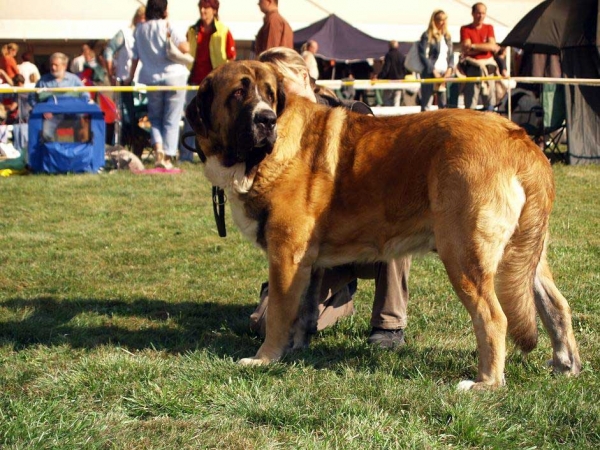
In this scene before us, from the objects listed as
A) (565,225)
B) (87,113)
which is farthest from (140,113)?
(565,225)

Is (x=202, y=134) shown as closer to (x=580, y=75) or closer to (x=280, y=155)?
(x=280, y=155)

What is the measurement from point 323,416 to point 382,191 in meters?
1.13

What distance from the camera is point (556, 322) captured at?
3625mm

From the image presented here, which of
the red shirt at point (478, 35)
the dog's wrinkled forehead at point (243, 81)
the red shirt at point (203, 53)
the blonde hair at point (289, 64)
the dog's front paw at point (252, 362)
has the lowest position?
the dog's front paw at point (252, 362)

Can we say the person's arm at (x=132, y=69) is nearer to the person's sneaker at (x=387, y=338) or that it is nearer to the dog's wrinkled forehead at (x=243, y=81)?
the dog's wrinkled forehead at (x=243, y=81)

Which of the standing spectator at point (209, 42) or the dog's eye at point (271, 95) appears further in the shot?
the standing spectator at point (209, 42)

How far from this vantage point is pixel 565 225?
7.09 metres

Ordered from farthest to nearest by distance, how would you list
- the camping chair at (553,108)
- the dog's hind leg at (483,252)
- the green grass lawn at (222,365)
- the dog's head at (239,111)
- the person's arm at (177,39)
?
the camping chair at (553,108)
the person's arm at (177,39)
the dog's head at (239,111)
the dog's hind leg at (483,252)
the green grass lawn at (222,365)

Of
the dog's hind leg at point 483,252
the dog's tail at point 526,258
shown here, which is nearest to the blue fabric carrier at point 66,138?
the dog's hind leg at point 483,252

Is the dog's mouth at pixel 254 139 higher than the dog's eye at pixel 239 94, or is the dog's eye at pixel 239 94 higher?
the dog's eye at pixel 239 94

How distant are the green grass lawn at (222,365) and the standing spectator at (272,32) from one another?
347 centimetres

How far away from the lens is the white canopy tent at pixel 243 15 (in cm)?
1878

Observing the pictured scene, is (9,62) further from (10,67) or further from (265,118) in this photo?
(265,118)

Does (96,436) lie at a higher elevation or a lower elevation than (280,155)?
lower
